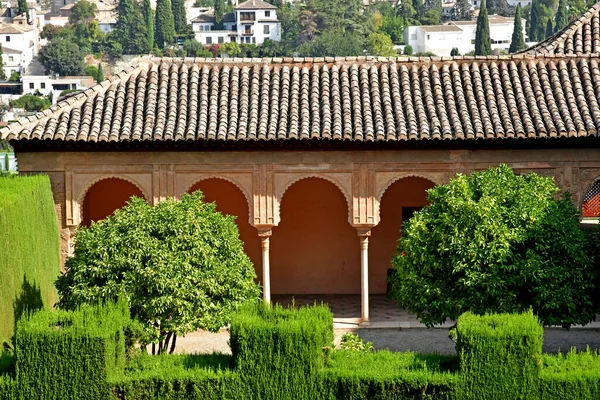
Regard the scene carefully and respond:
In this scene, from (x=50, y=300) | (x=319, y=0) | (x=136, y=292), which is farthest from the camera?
(x=319, y=0)

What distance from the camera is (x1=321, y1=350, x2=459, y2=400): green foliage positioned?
16250mm

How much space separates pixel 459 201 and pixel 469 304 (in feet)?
5.17

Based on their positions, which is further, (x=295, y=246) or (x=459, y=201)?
(x=295, y=246)

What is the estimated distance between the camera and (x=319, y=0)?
198125mm

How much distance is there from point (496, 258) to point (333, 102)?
5.34m

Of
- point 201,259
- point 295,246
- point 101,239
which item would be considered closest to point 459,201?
point 201,259

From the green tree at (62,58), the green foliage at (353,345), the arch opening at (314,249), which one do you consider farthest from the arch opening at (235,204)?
the green tree at (62,58)

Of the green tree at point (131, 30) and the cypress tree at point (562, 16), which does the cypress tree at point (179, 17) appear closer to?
the green tree at point (131, 30)

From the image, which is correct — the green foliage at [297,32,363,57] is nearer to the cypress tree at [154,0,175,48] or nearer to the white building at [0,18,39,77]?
the cypress tree at [154,0,175,48]

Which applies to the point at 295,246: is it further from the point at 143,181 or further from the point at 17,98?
the point at 17,98

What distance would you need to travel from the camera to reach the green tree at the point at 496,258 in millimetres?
19125

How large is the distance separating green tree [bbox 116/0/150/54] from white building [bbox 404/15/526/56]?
39.1 meters

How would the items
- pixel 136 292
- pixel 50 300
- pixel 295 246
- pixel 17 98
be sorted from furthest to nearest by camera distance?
pixel 17 98 < pixel 295 246 < pixel 50 300 < pixel 136 292

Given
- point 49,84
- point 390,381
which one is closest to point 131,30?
point 49,84
